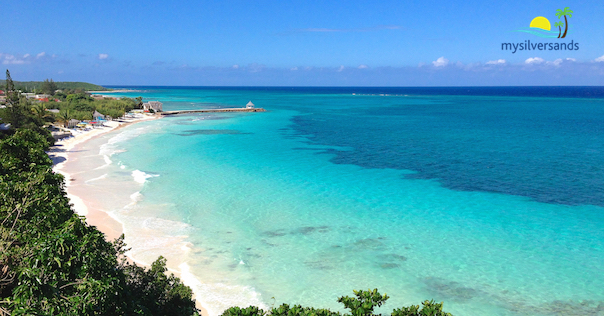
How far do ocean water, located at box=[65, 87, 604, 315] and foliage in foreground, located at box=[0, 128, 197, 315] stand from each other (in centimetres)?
580

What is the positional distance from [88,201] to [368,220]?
15880 millimetres

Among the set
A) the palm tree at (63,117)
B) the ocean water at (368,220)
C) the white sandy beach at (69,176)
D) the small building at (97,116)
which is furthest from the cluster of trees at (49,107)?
the ocean water at (368,220)

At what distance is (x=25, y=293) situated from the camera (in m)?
5.98

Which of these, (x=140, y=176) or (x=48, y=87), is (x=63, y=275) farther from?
(x=48, y=87)

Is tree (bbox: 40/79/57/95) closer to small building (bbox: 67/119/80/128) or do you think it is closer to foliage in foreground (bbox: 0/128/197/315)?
small building (bbox: 67/119/80/128)

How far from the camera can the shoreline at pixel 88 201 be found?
1767cm

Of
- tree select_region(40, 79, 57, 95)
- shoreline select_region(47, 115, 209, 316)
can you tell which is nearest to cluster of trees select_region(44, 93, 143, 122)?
shoreline select_region(47, 115, 209, 316)

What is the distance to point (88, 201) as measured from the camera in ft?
74.1

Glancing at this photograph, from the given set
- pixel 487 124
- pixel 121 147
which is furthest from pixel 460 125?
pixel 121 147

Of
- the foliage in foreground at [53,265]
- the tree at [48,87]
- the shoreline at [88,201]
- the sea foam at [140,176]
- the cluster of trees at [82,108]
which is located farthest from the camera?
the tree at [48,87]

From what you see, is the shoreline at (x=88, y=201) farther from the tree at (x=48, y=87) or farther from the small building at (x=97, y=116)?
the tree at (x=48, y=87)

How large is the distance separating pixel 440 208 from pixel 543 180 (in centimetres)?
1094

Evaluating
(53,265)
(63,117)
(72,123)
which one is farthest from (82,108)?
(53,265)

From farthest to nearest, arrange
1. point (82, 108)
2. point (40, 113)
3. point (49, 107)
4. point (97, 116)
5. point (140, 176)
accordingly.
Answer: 1. point (82, 108)
2. point (49, 107)
3. point (97, 116)
4. point (40, 113)
5. point (140, 176)
